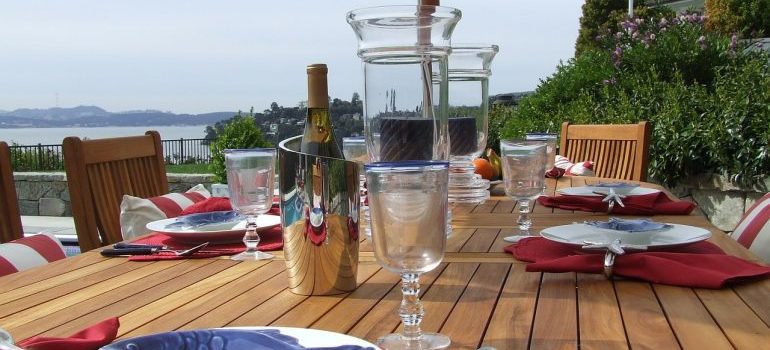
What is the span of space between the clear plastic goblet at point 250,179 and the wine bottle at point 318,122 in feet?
0.44

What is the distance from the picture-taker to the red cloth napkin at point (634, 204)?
1.94m

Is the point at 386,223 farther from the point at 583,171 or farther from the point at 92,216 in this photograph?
the point at 583,171

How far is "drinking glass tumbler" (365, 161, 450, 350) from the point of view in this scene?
82 centimetres

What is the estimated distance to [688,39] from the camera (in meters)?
7.32

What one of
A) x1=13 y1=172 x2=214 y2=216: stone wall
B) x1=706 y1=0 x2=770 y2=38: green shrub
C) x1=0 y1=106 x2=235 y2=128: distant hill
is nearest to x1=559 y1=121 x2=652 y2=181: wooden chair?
x1=13 y1=172 x2=214 y2=216: stone wall

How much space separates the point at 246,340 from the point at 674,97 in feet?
17.9

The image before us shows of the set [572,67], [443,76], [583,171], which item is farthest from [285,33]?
[572,67]

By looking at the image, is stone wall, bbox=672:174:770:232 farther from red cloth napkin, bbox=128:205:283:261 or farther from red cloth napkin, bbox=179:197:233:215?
red cloth napkin, bbox=128:205:283:261

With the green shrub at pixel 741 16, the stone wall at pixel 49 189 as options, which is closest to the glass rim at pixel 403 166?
the stone wall at pixel 49 189

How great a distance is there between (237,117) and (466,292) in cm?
703

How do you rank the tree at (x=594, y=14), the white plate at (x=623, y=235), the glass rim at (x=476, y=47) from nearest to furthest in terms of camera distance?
the white plate at (x=623, y=235), the glass rim at (x=476, y=47), the tree at (x=594, y=14)

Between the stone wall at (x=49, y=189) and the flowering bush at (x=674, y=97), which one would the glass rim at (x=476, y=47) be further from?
the stone wall at (x=49, y=189)

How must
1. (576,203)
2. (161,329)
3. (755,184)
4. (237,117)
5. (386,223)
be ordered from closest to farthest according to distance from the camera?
(386,223)
(161,329)
(576,203)
(755,184)
(237,117)

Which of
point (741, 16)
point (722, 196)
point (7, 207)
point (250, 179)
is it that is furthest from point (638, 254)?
point (741, 16)
